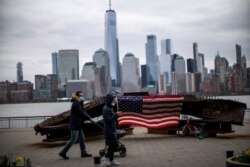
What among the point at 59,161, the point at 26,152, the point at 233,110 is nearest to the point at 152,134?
the point at 233,110

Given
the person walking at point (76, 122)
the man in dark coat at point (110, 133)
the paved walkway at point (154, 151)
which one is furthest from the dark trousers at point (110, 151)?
the person walking at point (76, 122)

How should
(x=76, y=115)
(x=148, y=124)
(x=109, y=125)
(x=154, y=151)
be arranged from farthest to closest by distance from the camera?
(x=148, y=124) < (x=154, y=151) < (x=76, y=115) < (x=109, y=125)

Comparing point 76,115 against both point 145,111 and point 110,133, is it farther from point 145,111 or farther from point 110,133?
point 145,111

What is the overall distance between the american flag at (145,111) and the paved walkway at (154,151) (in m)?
0.73

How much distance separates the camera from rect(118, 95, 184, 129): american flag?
70.4ft

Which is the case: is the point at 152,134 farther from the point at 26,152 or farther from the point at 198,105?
the point at 26,152

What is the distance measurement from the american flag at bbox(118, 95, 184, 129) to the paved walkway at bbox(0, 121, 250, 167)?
73 cm

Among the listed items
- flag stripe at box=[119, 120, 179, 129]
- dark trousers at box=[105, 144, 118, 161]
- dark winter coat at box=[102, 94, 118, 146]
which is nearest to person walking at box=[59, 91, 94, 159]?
dark winter coat at box=[102, 94, 118, 146]

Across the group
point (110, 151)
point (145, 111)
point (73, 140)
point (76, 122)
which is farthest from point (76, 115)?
point (145, 111)

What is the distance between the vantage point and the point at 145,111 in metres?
21.5

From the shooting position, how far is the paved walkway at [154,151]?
44.4 feet

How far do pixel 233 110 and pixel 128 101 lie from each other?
4.86 metres

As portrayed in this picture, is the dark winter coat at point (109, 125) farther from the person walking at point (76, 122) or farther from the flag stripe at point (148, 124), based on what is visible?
the flag stripe at point (148, 124)

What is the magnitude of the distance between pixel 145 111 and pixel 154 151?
530 centimetres
